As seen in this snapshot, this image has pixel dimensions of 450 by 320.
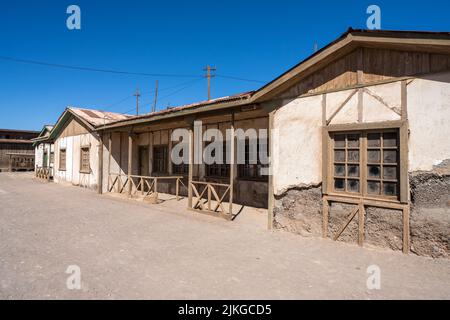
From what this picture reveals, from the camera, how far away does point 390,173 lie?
194 inches

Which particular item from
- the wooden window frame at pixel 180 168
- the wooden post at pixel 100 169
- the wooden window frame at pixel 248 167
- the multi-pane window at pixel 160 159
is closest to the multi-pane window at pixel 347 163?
the wooden window frame at pixel 248 167

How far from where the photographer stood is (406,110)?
4680 millimetres

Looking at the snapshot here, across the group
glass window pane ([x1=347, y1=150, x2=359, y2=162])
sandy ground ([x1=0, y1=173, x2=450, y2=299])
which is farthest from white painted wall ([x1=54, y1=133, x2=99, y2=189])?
glass window pane ([x1=347, y1=150, x2=359, y2=162])

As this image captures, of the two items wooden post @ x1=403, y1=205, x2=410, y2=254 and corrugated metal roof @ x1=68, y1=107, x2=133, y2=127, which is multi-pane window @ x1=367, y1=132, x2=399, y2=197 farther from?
corrugated metal roof @ x1=68, y1=107, x2=133, y2=127

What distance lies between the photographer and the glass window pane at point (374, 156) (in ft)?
16.6

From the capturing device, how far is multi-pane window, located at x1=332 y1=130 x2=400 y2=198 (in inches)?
193

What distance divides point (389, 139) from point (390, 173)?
60 cm

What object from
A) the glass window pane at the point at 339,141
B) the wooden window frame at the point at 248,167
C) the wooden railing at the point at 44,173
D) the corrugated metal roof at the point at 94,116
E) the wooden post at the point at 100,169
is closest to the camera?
the glass window pane at the point at 339,141

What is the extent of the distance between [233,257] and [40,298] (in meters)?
2.64

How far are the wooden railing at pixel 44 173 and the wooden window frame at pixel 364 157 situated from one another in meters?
19.3

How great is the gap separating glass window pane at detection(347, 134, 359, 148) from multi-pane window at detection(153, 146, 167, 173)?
28.3 ft

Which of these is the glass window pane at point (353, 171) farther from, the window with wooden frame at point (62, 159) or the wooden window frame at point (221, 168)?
the window with wooden frame at point (62, 159)

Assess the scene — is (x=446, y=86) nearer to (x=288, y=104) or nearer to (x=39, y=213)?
(x=288, y=104)
